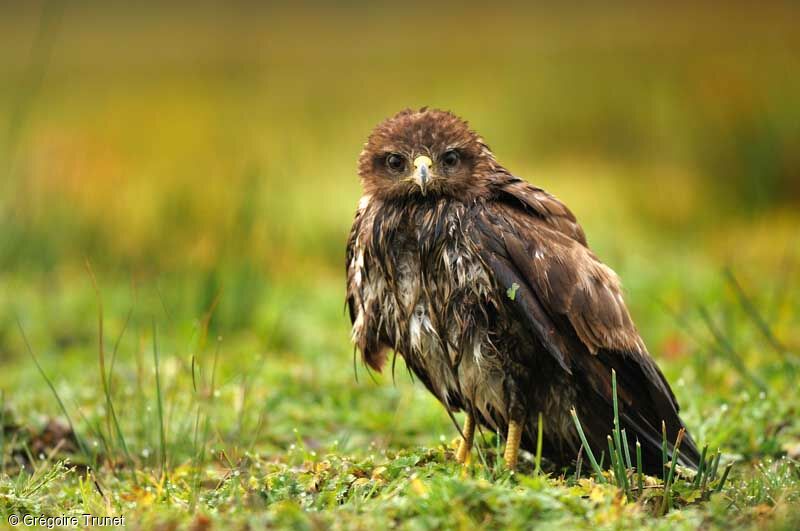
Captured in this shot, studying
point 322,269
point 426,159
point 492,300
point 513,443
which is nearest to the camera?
point 492,300

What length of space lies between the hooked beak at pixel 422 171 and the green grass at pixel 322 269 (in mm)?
978

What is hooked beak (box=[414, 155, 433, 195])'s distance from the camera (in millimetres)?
3982

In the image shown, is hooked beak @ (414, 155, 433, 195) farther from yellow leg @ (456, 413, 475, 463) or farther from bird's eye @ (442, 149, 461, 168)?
yellow leg @ (456, 413, 475, 463)

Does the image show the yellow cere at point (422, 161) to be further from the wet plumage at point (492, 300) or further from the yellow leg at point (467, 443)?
the yellow leg at point (467, 443)

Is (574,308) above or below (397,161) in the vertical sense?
below

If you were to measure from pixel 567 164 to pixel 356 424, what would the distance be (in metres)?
6.15

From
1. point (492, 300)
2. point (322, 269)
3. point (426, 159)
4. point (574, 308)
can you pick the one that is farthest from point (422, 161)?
point (322, 269)

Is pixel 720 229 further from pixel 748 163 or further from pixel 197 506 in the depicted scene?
pixel 197 506

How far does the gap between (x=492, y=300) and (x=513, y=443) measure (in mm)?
557

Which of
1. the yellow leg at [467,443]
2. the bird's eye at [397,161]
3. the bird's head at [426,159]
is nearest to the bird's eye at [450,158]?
the bird's head at [426,159]

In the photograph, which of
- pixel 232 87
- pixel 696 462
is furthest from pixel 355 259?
pixel 232 87

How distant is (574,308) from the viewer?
151 inches

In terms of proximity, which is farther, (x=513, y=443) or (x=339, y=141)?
(x=339, y=141)

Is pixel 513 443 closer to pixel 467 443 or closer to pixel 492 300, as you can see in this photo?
pixel 467 443
